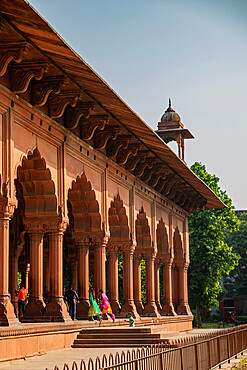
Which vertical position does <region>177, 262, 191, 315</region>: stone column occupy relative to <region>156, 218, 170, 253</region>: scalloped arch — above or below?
below

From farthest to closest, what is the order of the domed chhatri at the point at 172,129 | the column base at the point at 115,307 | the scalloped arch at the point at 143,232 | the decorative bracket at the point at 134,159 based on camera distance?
the domed chhatri at the point at 172,129 < the scalloped arch at the point at 143,232 < the decorative bracket at the point at 134,159 < the column base at the point at 115,307

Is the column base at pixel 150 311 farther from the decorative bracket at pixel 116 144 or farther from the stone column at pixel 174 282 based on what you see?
the decorative bracket at pixel 116 144

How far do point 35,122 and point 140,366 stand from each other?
7.52m

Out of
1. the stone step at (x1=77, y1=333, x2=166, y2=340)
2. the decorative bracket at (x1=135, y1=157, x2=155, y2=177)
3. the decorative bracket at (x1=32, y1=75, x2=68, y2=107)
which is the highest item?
the decorative bracket at (x1=32, y1=75, x2=68, y2=107)

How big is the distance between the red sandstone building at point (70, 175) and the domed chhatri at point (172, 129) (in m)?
2.40

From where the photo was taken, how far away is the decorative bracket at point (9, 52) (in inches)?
509

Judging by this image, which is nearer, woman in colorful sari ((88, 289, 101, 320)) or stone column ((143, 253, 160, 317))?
woman in colorful sari ((88, 289, 101, 320))

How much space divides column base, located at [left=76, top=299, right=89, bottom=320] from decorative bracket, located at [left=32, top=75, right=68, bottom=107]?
6.28 m

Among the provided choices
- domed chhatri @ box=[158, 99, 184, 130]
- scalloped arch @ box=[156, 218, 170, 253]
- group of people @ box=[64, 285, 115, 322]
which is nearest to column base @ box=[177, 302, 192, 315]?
scalloped arch @ box=[156, 218, 170, 253]

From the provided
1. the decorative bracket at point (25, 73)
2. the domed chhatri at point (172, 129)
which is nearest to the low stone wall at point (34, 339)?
the decorative bracket at point (25, 73)

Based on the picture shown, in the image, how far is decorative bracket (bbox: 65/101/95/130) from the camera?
16.9 metres

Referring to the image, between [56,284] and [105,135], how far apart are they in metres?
4.64

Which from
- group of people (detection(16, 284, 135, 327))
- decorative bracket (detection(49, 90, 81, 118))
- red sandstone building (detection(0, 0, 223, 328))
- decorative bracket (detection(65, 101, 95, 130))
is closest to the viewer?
red sandstone building (detection(0, 0, 223, 328))

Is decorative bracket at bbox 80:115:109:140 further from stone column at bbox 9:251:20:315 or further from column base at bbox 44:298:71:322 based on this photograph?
stone column at bbox 9:251:20:315
